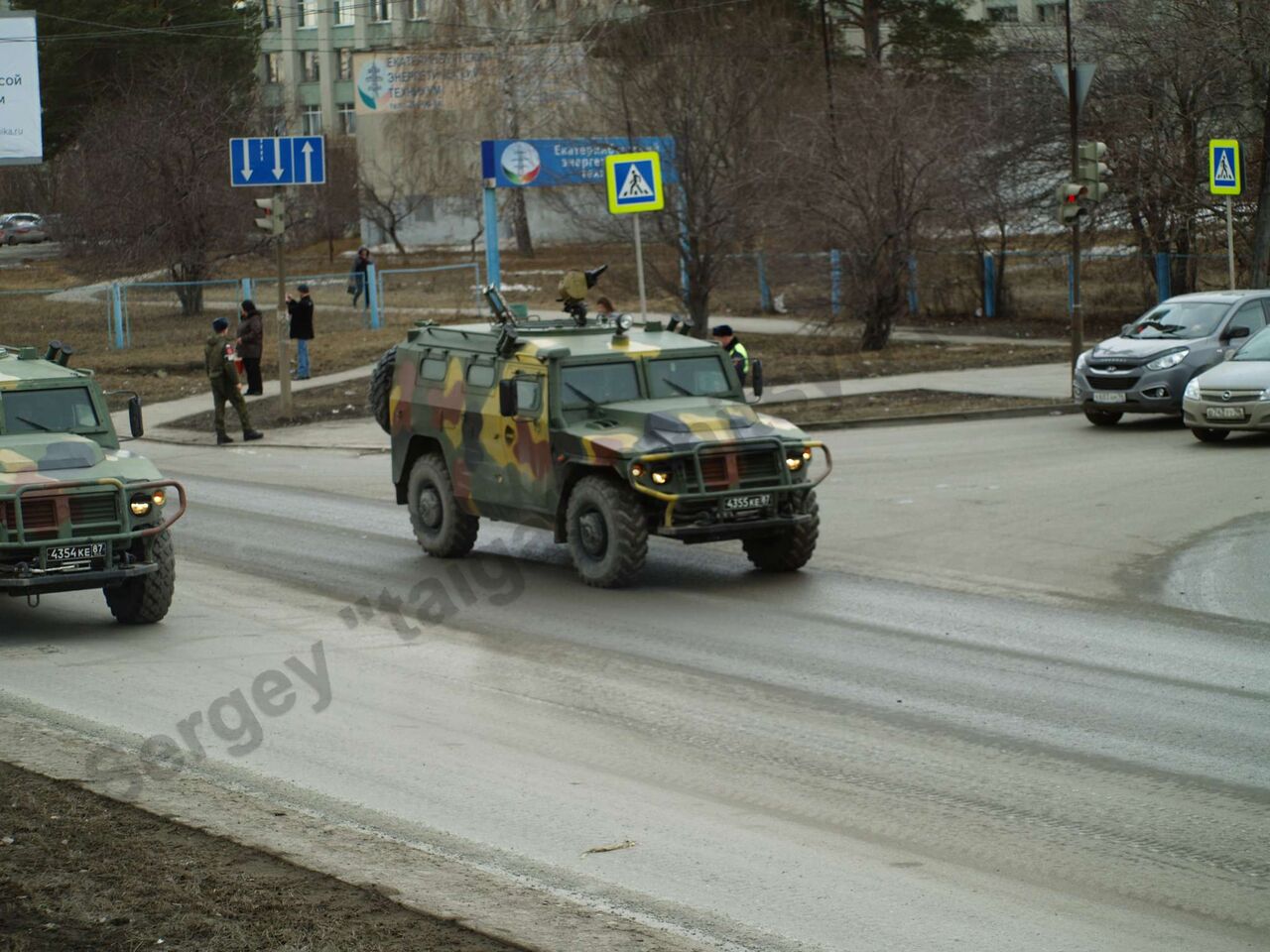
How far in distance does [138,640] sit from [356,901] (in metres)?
5.88

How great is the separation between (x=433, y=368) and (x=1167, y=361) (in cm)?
1099

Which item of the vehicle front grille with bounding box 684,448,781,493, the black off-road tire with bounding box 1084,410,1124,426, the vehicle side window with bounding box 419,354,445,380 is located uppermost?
the vehicle side window with bounding box 419,354,445,380

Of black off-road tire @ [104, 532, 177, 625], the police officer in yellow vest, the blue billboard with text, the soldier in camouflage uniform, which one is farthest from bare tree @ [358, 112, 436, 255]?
black off-road tire @ [104, 532, 177, 625]

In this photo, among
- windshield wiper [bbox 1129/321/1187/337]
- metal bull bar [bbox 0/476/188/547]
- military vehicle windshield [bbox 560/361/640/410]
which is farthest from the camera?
windshield wiper [bbox 1129/321/1187/337]

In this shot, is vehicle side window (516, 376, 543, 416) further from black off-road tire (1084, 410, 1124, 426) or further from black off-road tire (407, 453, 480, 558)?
black off-road tire (1084, 410, 1124, 426)

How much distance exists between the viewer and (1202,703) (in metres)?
10.0

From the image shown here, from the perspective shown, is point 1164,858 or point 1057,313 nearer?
point 1164,858

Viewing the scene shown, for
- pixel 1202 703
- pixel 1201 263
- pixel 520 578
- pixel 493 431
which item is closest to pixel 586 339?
pixel 493 431

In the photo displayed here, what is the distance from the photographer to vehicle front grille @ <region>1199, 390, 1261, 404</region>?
811 inches

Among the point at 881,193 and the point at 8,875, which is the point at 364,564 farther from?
the point at 881,193

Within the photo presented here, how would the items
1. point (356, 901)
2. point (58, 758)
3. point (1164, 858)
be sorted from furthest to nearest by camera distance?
point (58, 758), point (1164, 858), point (356, 901)

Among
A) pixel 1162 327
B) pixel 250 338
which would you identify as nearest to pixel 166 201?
pixel 250 338

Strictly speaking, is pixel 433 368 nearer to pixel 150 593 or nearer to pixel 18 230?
pixel 150 593

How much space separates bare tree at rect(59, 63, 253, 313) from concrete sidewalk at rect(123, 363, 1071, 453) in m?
15.8
